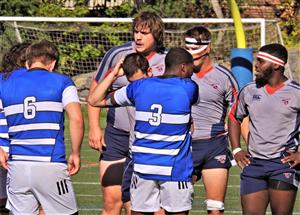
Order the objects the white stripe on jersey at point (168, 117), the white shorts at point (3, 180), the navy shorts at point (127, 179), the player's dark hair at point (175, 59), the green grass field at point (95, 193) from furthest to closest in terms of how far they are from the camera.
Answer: the green grass field at point (95, 193) → the white shorts at point (3, 180) → the navy shorts at point (127, 179) → the player's dark hair at point (175, 59) → the white stripe on jersey at point (168, 117)

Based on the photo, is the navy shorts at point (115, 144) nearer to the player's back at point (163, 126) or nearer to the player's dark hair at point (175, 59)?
the player's back at point (163, 126)

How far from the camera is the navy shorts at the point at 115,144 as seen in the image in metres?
9.65

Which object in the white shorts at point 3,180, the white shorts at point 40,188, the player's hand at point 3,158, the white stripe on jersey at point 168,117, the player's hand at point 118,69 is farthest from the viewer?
the white shorts at point 3,180

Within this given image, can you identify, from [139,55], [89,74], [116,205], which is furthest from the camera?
[89,74]

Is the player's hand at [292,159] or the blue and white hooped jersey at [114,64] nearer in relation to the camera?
the player's hand at [292,159]

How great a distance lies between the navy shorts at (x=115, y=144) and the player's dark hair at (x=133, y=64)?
3.56 feet

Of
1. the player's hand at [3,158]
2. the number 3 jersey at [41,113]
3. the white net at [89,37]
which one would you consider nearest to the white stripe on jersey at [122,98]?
the number 3 jersey at [41,113]

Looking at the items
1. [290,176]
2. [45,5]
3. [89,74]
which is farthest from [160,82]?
[45,5]

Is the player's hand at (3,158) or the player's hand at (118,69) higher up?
the player's hand at (118,69)

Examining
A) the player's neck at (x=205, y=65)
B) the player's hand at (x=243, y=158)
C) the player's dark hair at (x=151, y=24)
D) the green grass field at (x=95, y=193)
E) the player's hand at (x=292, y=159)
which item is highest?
the player's dark hair at (x=151, y=24)

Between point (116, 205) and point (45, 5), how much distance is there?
18379 millimetres

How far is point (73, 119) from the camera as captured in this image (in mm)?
8078

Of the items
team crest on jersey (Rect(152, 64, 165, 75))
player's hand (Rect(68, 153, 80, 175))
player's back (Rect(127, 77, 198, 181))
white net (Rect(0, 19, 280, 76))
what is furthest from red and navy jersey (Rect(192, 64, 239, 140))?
white net (Rect(0, 19, 280, 76))

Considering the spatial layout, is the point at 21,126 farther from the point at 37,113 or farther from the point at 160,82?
the point at 160,82
